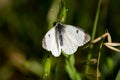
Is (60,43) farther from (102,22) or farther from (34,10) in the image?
(34,10)

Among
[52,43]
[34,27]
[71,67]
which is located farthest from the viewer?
[34,27]

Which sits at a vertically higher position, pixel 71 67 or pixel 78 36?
pixel 78 36

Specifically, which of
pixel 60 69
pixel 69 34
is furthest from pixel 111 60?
pixel 69 34

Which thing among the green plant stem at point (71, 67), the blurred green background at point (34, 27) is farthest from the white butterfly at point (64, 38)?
the blurred green background at point (34, 27)

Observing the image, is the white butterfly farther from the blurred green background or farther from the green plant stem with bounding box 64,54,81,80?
the blurred green background

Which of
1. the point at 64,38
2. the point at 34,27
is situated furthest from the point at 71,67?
the point at 34,27

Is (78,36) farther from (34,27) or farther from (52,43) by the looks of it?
(34,27)

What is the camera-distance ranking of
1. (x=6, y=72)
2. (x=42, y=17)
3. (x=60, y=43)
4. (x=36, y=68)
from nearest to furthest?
(x=60, y=43), (x=36, y=68), (x=6, y=72), (x=42, y=17)
